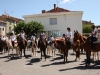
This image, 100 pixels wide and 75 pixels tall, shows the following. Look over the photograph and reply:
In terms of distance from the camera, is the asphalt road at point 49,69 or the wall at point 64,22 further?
the wall at point 64,22

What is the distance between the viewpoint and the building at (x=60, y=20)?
34.5 meters

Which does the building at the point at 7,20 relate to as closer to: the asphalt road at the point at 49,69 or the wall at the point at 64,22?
the wall at the point at 64,22

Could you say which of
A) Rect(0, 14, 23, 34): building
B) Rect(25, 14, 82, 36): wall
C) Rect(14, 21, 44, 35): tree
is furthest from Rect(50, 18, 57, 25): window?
Rect(0, 14, 23, 34): building

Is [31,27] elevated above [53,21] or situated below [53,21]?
below

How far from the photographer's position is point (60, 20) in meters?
35.6

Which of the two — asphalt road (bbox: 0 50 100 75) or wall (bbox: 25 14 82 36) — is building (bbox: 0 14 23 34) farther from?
asphalt road (bbox: 0 50 100 75)

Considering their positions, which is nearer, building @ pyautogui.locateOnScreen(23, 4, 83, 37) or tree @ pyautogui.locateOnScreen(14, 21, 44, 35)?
tree @ pyautogui.locateOnScreen(14, 21, 44, 35)

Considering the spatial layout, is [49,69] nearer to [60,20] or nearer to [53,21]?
[60,20]

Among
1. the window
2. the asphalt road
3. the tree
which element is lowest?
Result: the asphalt road

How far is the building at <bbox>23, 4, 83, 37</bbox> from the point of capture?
34469 mm

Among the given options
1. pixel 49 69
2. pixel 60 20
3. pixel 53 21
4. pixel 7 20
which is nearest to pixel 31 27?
pixel 53 21

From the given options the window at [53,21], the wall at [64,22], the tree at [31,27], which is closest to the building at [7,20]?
the wall at [64,22]

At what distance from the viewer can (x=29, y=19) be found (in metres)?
38.2

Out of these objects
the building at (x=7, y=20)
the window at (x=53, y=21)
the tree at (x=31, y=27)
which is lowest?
the tree at (x=31, y=27)
